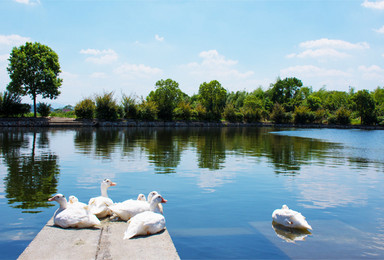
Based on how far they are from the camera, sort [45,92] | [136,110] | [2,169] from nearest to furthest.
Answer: [2,169]
[45,92]
[136,110]

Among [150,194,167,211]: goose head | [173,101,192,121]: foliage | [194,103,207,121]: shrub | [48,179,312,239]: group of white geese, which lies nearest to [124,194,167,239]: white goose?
[48,179,312,239]: group of white geese

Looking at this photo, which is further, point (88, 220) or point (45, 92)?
point (45, 92)

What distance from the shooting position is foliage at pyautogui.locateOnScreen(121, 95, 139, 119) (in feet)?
208

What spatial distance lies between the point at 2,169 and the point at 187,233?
1044cm

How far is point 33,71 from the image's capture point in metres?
50.5

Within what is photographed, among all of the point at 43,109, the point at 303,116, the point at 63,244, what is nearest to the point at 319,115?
the point at 303,116

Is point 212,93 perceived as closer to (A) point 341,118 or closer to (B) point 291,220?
(A) point 341,118

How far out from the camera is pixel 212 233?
22.4 feet

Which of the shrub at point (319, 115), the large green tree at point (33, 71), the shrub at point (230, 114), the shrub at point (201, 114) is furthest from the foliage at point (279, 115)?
the large green tree at point (33, 71)

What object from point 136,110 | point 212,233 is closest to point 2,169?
point 212,233

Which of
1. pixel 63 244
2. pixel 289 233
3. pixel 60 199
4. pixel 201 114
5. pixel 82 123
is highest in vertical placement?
pixel 201 114

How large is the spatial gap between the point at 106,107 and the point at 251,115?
4318 centimetres

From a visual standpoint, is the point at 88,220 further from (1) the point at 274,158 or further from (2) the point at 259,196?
(1) the point at 274,158

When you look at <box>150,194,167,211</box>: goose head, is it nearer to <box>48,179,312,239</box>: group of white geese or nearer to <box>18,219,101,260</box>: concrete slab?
<box>48,179,312,239</box>: group of white geese
